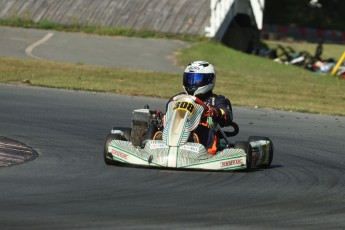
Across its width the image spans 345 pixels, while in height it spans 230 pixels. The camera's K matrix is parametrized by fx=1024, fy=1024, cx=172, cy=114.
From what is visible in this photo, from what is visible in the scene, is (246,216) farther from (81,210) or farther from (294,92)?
(294,92)

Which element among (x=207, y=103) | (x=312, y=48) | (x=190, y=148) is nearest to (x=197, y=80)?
(x=207, y=103)

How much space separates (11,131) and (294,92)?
9612 millimetres

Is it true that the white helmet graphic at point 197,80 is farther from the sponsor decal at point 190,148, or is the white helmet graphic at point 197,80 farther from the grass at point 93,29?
the grass at point 93,29

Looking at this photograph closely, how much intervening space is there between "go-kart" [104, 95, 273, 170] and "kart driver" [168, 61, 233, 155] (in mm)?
139

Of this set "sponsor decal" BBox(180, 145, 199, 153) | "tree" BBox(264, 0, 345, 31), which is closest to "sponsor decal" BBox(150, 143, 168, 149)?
"sponsor decal" BBox(180, 145, 199, 153)

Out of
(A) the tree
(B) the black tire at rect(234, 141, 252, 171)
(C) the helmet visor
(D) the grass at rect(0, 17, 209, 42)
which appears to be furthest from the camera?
(A) the tree

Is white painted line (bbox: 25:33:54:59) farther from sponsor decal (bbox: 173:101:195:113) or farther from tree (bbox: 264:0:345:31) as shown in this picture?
tree (bbox: 264:0:345:31)

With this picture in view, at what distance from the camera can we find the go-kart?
966cm

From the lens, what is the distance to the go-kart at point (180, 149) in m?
9.66

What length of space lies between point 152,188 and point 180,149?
1.35m

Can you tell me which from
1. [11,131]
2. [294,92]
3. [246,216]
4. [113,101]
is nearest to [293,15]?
[294,92]

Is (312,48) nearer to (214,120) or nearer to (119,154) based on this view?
(214,120)

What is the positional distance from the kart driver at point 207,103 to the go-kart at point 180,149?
139 mm

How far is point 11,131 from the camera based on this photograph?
12.4m
